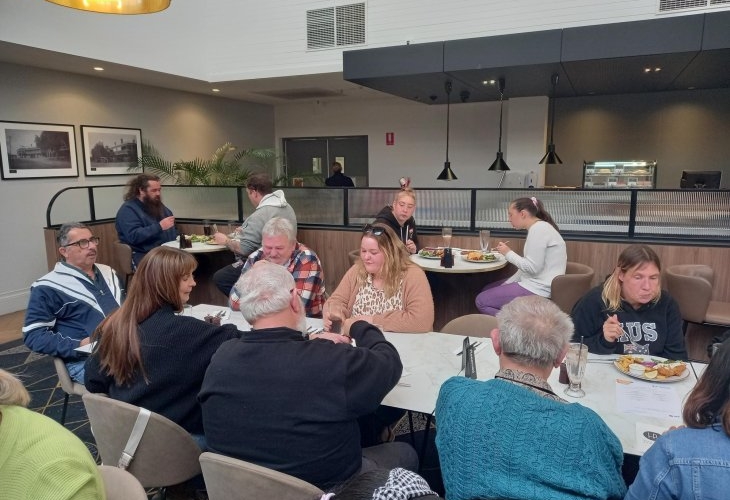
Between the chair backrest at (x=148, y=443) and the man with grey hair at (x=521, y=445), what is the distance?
0.97m

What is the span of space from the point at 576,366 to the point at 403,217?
2.85 m

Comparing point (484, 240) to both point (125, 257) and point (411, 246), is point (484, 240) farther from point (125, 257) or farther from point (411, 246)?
point (125, 257)

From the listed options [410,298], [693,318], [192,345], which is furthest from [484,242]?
[192,345]

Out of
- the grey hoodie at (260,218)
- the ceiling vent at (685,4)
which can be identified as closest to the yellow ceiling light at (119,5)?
the grey hoodie at (260,218)

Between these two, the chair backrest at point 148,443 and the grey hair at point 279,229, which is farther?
the grey hair at point 279,229

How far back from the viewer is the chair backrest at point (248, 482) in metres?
1.30

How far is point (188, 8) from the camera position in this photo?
296 inches

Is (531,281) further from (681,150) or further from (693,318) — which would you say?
(681,150)

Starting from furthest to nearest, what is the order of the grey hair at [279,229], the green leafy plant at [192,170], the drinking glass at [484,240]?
the green leafy plant at [192,170], the drinking glass at [484,240], the grey hair at [279,229]

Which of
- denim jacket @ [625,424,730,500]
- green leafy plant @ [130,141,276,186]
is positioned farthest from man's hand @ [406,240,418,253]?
green leafy plant @ [130,141,276,186]

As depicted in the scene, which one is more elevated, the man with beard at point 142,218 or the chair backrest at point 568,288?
the man with beard at point 142,218

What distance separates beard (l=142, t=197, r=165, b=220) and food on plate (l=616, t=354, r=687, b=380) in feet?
15.4

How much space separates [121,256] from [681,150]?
925 centimetres

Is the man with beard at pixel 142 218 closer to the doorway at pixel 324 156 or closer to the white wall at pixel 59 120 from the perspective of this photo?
the white wall at pixel 59 120
